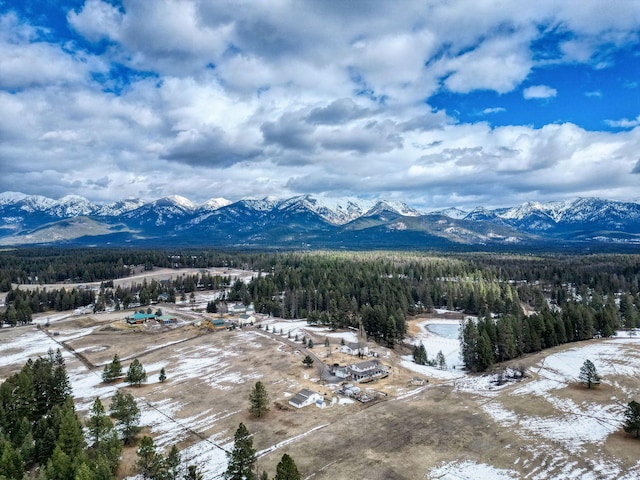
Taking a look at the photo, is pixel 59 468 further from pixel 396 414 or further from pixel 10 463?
pixel 396 414

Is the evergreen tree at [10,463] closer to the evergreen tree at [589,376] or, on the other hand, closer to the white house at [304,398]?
the white house at [304,398]

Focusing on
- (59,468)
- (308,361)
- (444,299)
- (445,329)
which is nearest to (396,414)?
(308,361)

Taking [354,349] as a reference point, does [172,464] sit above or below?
above

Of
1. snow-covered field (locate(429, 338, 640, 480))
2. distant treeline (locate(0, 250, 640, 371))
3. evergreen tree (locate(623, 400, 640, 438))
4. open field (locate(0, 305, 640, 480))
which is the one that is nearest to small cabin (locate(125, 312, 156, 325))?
open field (locate(0, 305, 640, 480))

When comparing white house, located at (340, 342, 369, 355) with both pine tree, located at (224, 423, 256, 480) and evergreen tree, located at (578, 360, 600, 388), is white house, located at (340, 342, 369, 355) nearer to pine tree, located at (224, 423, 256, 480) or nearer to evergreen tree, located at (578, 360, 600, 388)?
evergreen tree, located at (578, 360, 600, 388)

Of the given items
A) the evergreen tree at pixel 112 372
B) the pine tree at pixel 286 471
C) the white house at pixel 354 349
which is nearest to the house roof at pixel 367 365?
the white house at pixel 354 349

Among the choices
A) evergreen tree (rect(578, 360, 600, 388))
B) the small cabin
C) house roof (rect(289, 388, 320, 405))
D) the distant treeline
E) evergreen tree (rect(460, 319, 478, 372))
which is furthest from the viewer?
the small cabin

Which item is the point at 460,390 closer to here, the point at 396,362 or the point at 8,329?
the point at 396,362
